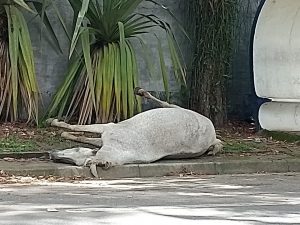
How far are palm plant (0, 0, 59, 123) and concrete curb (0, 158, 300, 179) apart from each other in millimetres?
1968

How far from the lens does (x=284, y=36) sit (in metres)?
12.3

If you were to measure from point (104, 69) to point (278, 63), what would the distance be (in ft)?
9.52

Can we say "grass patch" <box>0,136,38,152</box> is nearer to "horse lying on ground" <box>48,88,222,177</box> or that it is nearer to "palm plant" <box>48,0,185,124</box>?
"horse lying on ground" <box>48,88,222,177</box>

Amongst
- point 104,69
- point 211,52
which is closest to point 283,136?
point 211,52

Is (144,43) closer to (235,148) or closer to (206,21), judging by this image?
(206,21)

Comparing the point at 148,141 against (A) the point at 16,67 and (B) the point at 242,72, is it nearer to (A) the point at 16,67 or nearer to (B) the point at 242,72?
(A) the point at 16,67

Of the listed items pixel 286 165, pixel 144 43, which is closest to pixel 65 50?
pixel 144 43

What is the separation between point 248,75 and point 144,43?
7.93 ft

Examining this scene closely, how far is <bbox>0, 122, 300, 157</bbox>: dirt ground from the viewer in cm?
1010

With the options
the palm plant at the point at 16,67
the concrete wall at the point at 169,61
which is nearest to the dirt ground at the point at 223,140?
the palm plant at the point at 16,67

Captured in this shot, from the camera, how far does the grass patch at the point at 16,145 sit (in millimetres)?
9783

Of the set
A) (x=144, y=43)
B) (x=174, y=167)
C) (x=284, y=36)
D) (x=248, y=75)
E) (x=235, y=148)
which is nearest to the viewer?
(x=174, y=167)

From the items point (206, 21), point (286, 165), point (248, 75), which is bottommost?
point (286, 165)

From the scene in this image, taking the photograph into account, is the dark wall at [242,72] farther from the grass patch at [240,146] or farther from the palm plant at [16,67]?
the palm plant at [16,67]
